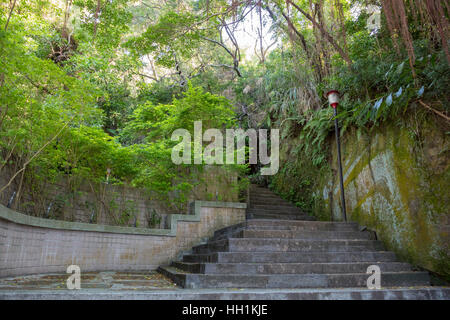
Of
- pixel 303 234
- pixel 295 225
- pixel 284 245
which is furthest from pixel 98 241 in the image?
pixel 303 234

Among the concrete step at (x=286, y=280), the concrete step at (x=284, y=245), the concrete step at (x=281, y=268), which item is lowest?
the concrete step at (x=286, y=280)

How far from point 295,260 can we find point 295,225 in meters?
1.39

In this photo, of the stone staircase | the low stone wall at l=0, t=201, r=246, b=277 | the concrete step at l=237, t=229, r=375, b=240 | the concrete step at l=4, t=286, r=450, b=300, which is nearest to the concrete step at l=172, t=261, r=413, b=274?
the stone staircase

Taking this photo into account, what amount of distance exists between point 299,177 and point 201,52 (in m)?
7.41

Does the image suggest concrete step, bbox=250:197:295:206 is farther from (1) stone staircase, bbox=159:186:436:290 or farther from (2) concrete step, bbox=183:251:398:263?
(2) concrete step, bbox=183:251:398:263

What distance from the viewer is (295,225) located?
639cm

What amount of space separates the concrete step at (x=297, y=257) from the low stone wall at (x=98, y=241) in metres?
2.46

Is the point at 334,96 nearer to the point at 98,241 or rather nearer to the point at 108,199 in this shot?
the point at 108,199

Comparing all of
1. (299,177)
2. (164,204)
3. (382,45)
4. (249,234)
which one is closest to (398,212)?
(249,234)

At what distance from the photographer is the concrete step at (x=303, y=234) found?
18.7 ft

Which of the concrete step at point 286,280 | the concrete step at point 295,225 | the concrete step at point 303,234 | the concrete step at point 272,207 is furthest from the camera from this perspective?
the concrete step at point 272,207

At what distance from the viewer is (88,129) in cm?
639

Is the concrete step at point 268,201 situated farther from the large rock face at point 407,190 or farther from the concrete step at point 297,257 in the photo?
the concrete step at point 297,257

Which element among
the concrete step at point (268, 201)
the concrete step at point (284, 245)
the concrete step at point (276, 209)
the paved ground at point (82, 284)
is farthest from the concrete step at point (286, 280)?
the concrete step at point (268, 201)
